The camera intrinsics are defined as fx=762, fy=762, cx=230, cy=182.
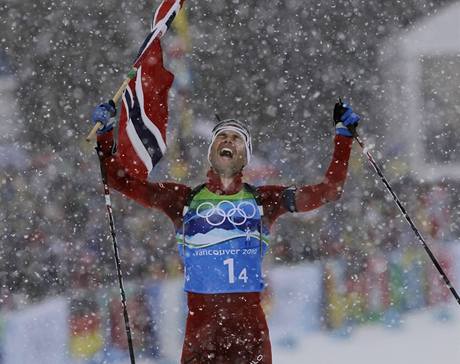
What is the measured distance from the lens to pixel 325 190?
3.56 meters

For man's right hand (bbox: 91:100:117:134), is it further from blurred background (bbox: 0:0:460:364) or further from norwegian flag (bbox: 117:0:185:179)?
blurred background (bbox: 0:0:460:364)

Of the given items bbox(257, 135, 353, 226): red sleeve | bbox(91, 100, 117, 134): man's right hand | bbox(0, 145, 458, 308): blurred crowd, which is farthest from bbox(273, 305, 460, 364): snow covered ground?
bbox(91, 100, 117, 134): man's right hand

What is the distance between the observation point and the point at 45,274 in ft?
21.4

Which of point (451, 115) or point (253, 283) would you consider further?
point (451, 115)

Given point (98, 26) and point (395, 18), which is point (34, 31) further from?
point (395, 18)

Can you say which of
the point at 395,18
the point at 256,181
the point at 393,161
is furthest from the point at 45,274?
the point at 395,18

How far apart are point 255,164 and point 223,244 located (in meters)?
3.31

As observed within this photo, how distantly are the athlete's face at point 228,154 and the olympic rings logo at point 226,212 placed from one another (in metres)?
0.17

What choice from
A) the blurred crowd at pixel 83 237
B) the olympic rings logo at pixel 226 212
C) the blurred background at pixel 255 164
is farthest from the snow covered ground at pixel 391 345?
the olympic rings logo at pixel 226 212

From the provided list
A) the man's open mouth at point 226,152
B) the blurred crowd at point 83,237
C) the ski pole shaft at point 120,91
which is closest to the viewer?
the ski pole shaft at point 120,91

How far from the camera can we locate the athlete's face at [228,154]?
3590mm

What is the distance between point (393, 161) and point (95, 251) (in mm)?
2791

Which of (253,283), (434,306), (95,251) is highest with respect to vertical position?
(95,251)

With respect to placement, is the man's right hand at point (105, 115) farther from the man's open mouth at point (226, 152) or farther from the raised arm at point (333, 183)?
the raised arm at point (333, 183)
